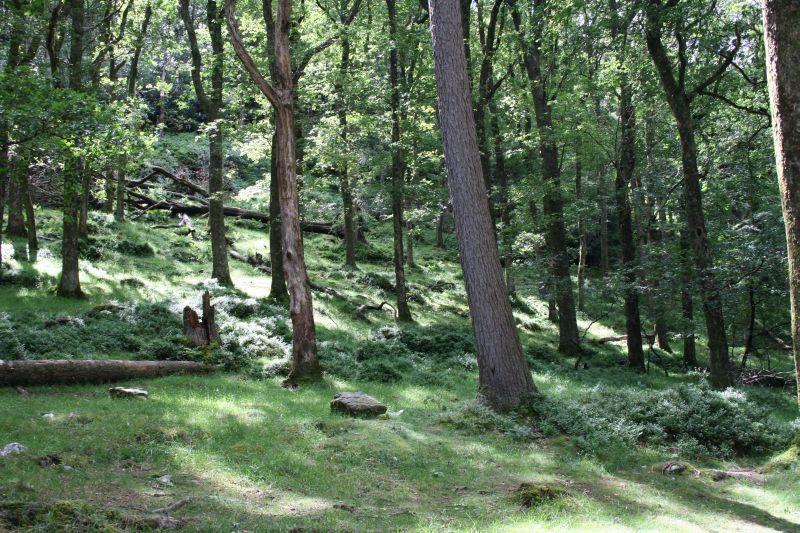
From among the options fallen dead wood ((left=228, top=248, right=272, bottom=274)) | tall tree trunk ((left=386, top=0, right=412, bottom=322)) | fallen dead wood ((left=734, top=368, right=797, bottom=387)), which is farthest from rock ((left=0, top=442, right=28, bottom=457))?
fallen dead wood ((left=228, top=248, right=272, bottom=274))

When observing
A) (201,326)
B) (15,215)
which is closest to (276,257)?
(201,326)

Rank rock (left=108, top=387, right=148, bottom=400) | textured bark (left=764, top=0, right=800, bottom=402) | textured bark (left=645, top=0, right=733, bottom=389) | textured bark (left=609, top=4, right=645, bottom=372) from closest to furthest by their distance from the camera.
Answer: textured bark (left=764, top=0, right=800, bottom=402), rock (left=108, top=387, right=148, bottom=400), textured bark (left=645, top=0, right=733, bottom=389), textured bark (left=609, top=4, right=645, bottom=372)

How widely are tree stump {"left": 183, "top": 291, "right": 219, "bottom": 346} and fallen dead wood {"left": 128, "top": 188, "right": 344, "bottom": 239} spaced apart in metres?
14.8

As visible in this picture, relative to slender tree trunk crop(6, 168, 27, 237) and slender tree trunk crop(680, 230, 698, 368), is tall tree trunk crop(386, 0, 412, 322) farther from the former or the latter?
slender tree trunk crop(6, 168, 27, 237)

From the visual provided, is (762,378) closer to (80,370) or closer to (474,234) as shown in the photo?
(474,234)

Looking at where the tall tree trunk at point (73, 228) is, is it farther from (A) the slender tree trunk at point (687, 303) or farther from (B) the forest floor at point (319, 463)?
(A) the slender tree trunk at point (687, 303)

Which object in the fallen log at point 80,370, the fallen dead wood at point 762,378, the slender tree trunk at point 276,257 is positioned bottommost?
the fallen dead wood at point 762,378

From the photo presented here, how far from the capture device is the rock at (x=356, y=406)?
34.5 ft

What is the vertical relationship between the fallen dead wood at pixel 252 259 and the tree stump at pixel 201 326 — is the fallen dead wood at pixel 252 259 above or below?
above

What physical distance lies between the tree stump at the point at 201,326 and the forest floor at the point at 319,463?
61 cm

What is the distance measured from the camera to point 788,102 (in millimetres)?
6461

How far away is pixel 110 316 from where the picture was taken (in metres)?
15.9

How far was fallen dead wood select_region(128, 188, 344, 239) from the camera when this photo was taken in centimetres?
3128

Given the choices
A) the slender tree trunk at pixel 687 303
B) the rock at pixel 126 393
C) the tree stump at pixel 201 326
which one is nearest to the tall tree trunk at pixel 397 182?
the tree stump at pixel 201 326
